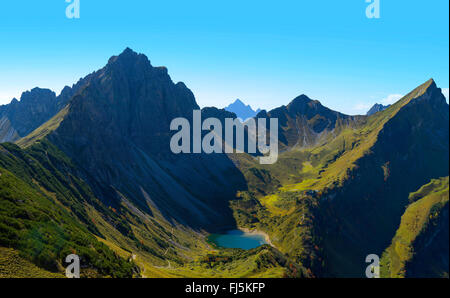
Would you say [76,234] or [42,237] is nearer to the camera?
[42,237]

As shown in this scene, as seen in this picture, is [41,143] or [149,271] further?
[41,143]

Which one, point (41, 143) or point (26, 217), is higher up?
Result: point (41, 143)

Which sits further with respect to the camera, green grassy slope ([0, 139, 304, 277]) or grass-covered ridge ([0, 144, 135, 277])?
green grassy slope ([0, 139, 304, 277])

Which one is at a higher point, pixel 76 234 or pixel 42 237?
pixel 42 237

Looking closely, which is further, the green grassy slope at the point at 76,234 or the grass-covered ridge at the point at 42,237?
the green grassy slope at the point at 76,234
